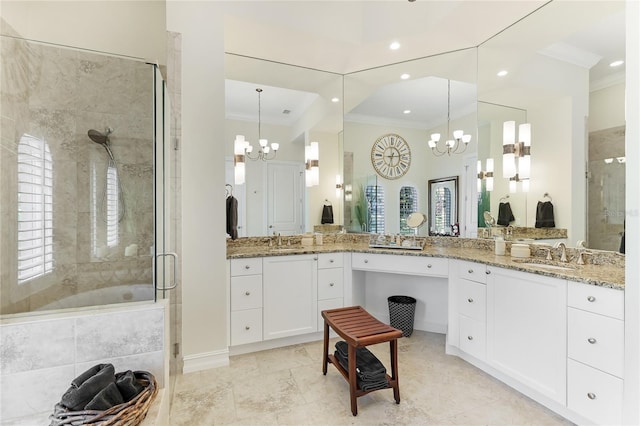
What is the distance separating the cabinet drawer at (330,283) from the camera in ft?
9.04

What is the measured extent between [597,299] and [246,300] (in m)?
2.36

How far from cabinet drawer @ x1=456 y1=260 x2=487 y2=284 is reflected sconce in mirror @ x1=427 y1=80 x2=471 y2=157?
124cm

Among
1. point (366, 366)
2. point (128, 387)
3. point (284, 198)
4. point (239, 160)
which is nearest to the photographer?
point (128, 387)

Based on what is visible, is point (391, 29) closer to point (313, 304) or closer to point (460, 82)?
point (460, 82)

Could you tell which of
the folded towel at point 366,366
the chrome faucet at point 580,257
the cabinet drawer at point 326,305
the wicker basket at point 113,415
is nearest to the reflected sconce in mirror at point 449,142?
the chrome faucet at point 580,257

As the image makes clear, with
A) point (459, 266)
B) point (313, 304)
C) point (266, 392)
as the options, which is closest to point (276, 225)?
point (313, 304)

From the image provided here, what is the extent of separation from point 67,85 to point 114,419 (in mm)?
1897

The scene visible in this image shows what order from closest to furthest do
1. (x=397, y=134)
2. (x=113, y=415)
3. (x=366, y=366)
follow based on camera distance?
(x=113, y=415), (x=366, y=366), (x=397, y=134)

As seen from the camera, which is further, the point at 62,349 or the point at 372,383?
the point at 372,383

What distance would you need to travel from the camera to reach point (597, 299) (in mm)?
1529

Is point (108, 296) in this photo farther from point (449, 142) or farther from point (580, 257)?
point (449, 142)

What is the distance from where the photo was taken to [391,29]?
2555 millimetres

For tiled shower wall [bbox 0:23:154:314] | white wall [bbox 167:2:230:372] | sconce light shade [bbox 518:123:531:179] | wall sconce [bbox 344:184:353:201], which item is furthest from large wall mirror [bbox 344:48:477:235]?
tiled shower wall [bbox 0:23:154:314]

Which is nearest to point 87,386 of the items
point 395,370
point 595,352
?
point 395,370
